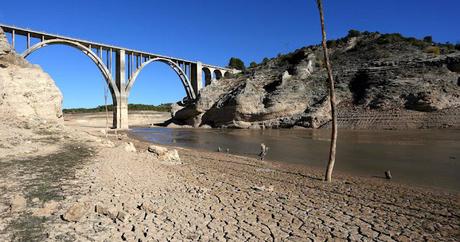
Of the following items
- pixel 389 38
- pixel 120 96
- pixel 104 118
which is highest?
pixel 389 38

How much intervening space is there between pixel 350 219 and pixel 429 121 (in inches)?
1340

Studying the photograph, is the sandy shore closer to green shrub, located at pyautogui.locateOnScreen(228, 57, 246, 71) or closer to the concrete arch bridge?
the concrete arch bridge

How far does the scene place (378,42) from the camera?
2258 inches

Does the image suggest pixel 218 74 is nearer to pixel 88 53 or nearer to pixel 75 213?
pixel 88 53

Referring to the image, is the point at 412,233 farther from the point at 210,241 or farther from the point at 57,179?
the point at 57,179

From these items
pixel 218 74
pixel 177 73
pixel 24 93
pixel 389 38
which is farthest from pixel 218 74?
pixel 24 93

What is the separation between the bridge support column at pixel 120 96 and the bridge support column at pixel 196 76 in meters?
22.1

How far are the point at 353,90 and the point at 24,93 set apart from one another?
42.0 metres

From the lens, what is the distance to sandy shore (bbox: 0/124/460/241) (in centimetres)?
596

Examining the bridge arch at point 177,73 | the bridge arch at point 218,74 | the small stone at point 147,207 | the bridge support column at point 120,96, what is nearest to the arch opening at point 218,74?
the bridge arch at point 218,74

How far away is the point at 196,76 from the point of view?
8594 cm

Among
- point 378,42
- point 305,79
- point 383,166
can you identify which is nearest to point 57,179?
point 383,166

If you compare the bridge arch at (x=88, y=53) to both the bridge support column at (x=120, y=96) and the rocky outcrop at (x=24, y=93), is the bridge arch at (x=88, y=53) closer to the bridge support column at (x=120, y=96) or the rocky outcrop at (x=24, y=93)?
the bridge support column at (x=120, y=96)

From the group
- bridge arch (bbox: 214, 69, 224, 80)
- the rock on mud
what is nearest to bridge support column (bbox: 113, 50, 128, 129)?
bridge arch (bbox: 214, 69, 224, 80)
